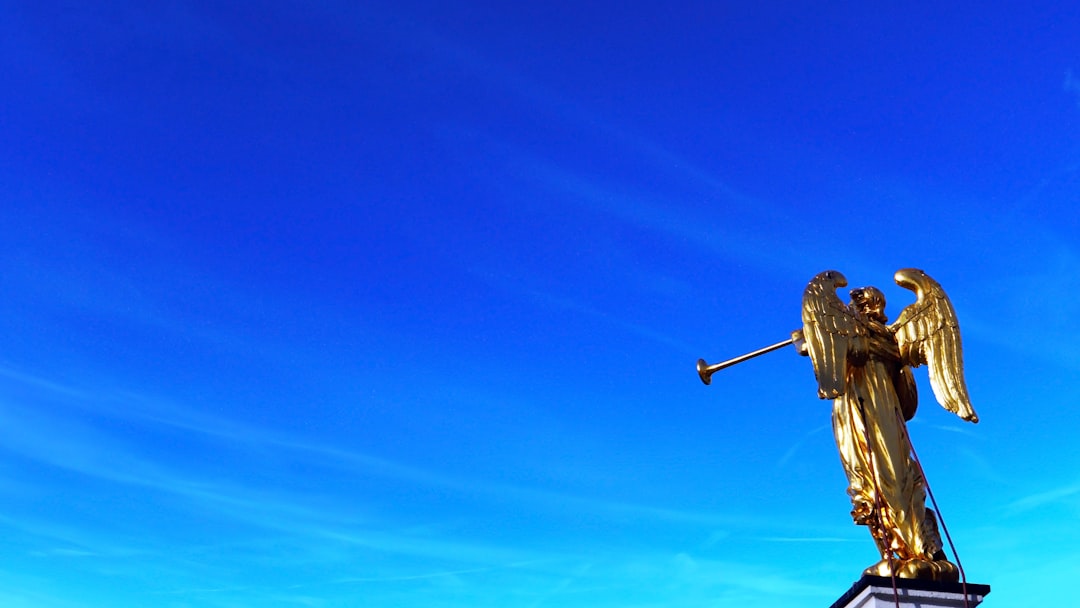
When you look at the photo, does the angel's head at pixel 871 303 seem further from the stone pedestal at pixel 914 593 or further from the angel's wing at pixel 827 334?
the stone pedestal at pixel 914 593

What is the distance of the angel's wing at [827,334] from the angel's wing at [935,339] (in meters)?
0.74

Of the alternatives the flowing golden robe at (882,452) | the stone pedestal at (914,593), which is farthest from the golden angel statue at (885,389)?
the stone pedestal at (914,593)

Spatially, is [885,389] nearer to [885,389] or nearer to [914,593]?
[885,389]

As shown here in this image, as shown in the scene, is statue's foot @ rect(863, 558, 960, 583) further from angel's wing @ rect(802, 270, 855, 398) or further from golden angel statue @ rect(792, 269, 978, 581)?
angel's wing @ rect(802, 270, 855, 398)

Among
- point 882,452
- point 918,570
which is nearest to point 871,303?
point 882,452

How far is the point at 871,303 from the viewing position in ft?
34.8

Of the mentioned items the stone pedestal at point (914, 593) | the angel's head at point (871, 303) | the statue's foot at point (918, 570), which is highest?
the angel's head at point (871, 303)

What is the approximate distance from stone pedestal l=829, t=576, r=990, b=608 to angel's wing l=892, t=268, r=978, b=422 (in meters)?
1.68

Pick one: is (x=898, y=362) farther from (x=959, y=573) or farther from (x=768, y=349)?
(x=959, y=573)

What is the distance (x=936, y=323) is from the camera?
33.0 feet

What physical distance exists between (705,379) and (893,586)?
3182mm

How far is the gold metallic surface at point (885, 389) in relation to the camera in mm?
9258

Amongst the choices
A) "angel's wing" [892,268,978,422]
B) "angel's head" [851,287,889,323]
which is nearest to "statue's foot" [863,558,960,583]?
"angel's wing" [892,268,978,422]

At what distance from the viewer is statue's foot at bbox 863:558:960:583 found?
881 cm
